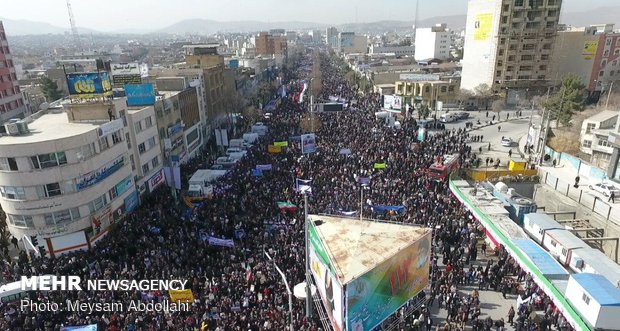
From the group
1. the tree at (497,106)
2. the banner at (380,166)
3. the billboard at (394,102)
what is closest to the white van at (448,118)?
the billboard at (394,102)

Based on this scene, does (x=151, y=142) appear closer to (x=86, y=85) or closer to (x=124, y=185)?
(x=124, y=185)

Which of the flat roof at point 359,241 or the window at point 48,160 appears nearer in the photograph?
the flat roof at point 359,241

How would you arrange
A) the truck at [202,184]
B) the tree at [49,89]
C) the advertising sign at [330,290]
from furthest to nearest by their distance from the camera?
the tree at [49,89] → the truck at [202,184] → the advertising sign at [330,290]

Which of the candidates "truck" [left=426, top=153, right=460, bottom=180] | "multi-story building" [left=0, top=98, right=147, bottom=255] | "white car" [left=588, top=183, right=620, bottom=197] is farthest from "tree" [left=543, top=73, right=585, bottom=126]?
"multi-story building" [left=0, top=98, right=147, bottom=255]

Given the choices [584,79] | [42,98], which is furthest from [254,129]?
[584,79]

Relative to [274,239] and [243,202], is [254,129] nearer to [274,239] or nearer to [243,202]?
[243,202]

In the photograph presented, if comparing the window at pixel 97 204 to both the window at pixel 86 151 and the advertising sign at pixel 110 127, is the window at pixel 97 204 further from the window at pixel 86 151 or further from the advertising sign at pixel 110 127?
the advertising sign at pixel 110 127

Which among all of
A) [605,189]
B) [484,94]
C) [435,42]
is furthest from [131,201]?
[435,42]
